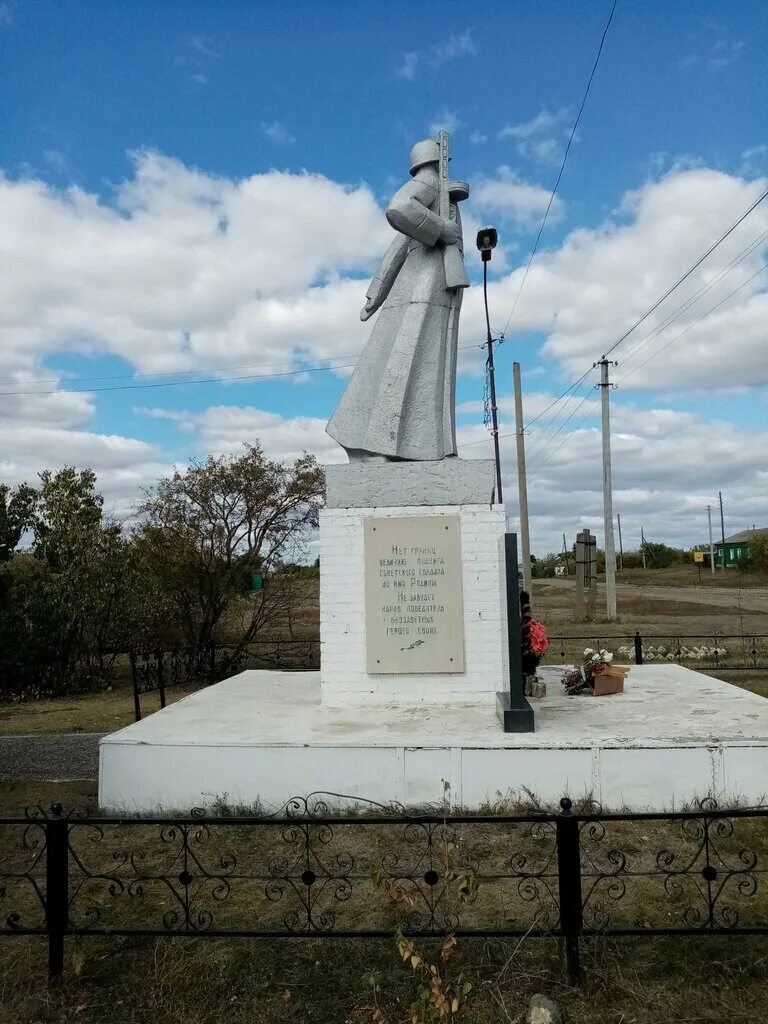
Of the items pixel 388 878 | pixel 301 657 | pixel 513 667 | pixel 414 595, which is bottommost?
pixel 301 657

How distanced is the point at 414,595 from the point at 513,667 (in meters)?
1.12

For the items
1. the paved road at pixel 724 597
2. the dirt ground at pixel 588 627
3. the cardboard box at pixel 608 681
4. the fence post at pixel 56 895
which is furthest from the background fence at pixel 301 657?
the paved road at pixel 724 597

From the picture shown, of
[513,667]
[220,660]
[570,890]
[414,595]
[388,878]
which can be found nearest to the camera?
[570,890]

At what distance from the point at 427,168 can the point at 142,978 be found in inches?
241

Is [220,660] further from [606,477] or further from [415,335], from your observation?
[606,477]

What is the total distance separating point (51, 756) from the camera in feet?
23.4

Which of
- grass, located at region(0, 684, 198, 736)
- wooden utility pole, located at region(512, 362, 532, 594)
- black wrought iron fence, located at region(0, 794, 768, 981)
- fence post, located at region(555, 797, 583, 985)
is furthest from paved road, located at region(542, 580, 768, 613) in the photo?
fence post, located at region(555, 797, 583, 985)

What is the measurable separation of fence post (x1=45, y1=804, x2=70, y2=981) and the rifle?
16.7 feet

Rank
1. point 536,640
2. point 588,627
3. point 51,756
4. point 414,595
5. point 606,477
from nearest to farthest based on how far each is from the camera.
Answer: point 414,595 < point 536,640 < point 51,756 < point 588,627 < point 606,477

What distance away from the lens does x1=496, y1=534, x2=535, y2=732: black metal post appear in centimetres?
511

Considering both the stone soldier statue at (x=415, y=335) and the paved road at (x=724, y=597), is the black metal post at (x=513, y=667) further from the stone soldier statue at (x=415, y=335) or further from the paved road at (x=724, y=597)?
the paved road at (x=724, y=597)

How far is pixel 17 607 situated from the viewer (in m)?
12.8

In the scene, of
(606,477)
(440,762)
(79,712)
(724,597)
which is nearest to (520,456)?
(606,477)

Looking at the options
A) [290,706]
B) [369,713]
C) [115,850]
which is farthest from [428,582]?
[115,850]
